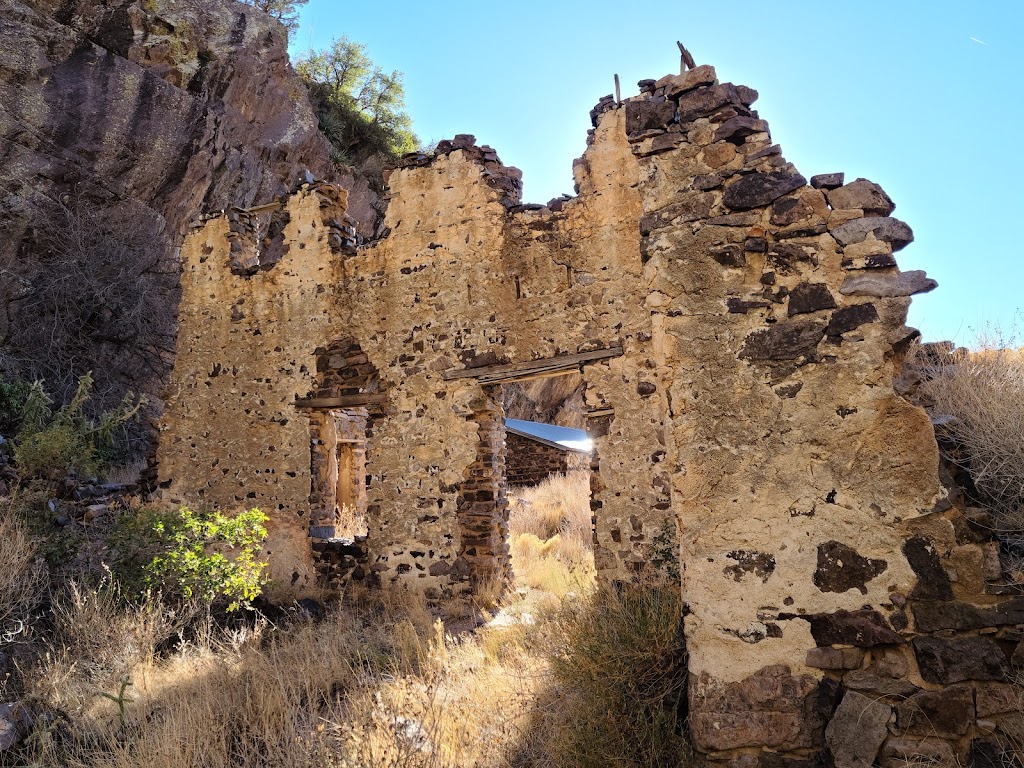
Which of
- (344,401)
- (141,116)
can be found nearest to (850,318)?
(344,401)

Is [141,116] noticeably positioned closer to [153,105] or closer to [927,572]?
[153,105]

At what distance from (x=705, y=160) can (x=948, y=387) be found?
1.80 m

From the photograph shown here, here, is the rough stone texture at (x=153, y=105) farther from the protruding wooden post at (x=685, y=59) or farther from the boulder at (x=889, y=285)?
the boulder at (x=889, y=285)

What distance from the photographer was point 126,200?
549 inches

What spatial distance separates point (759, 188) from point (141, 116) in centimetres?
1408

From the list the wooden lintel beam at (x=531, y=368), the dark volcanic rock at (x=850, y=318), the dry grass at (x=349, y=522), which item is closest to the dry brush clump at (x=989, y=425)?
the dark volcanic rock at (x=850, y=318)

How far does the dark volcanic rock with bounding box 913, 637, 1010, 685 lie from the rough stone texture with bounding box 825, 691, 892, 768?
24cm

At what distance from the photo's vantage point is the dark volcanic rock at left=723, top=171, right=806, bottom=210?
3310 mm

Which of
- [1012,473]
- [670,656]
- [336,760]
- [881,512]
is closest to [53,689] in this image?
[336,760]

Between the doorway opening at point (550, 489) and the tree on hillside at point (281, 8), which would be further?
the tree on hillside at point (281, 8)

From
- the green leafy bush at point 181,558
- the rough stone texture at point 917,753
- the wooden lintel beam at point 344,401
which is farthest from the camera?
the wooden lintel beam at point 344,401

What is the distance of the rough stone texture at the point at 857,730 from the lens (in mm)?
2793

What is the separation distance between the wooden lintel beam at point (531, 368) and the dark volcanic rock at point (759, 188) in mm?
3787

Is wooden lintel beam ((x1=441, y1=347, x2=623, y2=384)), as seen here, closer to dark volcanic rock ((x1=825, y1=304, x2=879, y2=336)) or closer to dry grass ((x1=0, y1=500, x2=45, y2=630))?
dark volcanic rock ((x1=825, y1=304, x2=879, y2=336))
